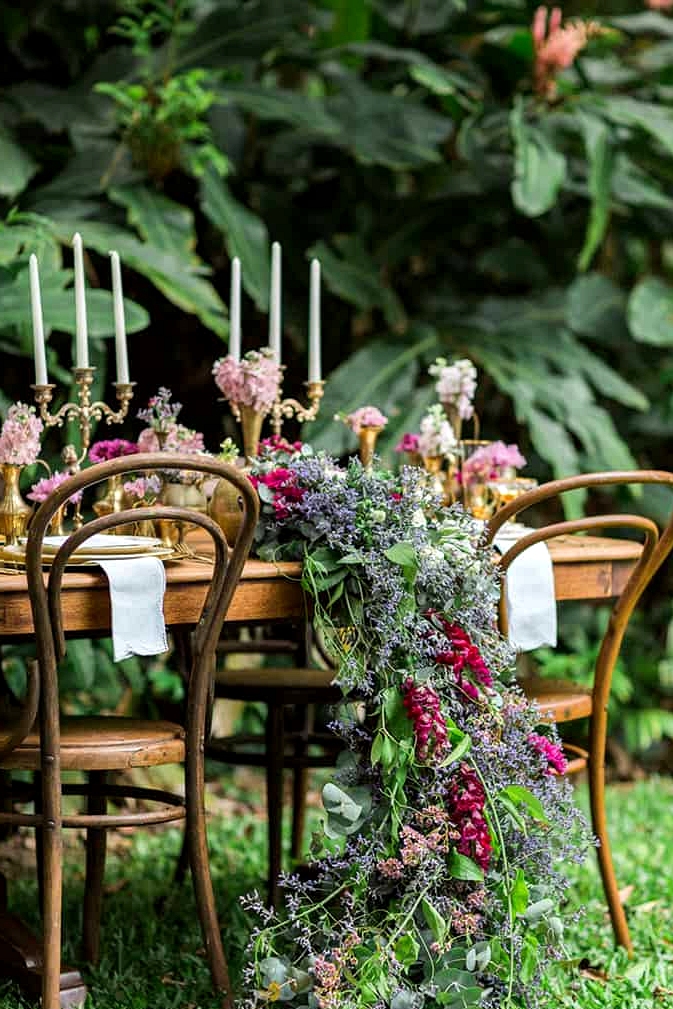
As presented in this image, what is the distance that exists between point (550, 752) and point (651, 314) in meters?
2.53

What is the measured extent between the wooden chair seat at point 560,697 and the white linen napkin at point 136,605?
85cm

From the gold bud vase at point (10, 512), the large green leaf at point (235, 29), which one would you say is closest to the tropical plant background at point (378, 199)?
the large green leaf at point (235, 29)

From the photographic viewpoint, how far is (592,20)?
480 centimetres

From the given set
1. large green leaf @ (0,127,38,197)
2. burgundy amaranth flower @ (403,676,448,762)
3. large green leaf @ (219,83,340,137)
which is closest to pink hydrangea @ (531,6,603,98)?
large green leaf @ (219,83,340,137)

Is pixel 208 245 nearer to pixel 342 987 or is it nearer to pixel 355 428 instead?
pixel 355 428

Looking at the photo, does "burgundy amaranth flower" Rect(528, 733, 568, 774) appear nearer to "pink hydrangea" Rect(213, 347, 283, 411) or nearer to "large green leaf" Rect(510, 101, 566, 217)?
"pink hydrangea" Rect(213, 347, 283, 411)

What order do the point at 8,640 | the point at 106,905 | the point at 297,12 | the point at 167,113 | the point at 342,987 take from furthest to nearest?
1. the point at 297,12
2. the point at 167,113
3. the point at 106,905
4. the point at 8,640
5. the point at 342,987

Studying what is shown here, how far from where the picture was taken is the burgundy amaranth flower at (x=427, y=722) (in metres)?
2.19

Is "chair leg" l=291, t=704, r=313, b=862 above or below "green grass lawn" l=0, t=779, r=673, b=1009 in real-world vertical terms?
above

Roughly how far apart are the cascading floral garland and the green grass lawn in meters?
0.20

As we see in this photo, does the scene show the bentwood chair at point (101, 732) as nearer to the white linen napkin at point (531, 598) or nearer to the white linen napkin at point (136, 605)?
the white linen napkin at point (136, 605)

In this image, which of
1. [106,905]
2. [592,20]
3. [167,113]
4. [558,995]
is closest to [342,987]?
[558,995]

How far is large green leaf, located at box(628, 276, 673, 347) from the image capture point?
4.50 meters

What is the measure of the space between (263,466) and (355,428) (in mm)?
557
